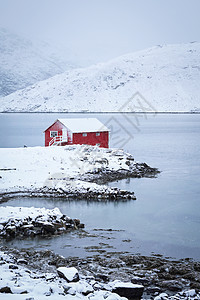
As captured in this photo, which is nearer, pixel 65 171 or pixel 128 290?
pixel 128 290

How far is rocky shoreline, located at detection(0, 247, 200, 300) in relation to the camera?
1055cm

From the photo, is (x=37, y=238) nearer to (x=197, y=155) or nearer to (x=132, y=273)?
(x=132, y=273)

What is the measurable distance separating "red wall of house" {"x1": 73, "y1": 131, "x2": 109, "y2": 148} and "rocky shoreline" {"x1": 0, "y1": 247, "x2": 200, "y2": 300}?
2665 cm

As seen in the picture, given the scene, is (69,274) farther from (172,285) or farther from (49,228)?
(49,228)

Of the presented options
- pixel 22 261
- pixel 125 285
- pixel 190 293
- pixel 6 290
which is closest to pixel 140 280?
pixel 125 285

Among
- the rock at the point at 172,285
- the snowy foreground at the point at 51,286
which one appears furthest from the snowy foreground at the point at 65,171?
the snowy foreground at the point at 51,286

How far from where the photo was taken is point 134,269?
1200 cm

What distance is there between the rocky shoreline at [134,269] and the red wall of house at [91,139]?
2665cm

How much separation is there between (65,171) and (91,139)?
487 inches

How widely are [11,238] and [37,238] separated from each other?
3.35 ft

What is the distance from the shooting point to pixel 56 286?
30.9ft

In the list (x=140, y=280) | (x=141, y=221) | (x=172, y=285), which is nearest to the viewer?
(x=172, y=285)

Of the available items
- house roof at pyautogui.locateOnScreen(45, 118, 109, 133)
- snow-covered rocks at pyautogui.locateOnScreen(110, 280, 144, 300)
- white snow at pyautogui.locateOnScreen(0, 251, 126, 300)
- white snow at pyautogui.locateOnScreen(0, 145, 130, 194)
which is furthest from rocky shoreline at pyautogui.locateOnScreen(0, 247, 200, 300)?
house roof at pyautogui.locateOnScreen(45, 118, 109, 133)

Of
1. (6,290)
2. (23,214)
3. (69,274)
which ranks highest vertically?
(23,214)
